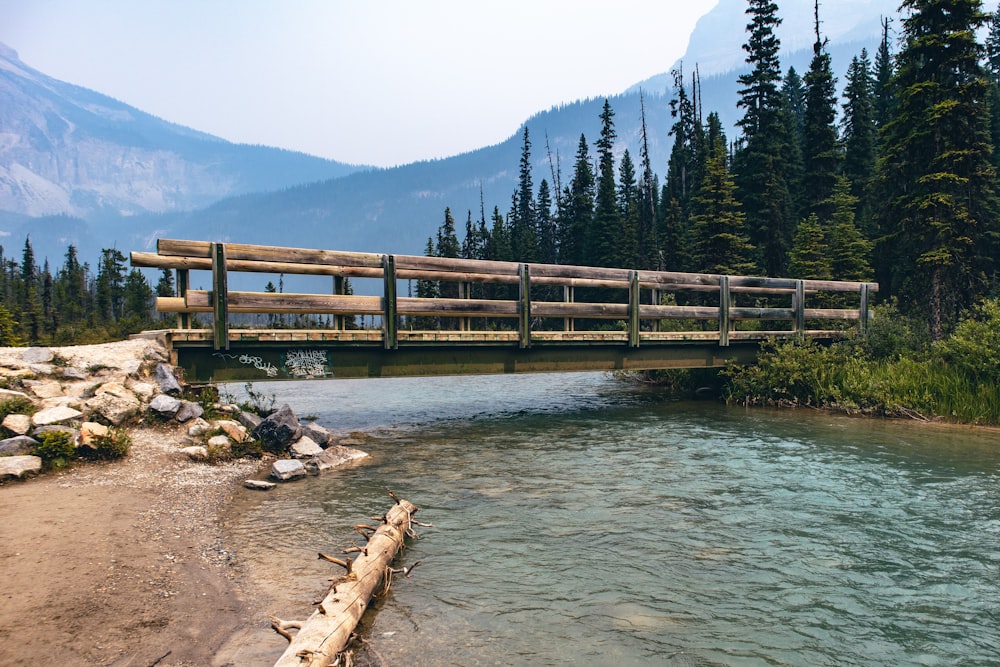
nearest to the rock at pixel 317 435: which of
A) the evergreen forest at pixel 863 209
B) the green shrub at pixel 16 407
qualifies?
the green shrub at pixel 16 407

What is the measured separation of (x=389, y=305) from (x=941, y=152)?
59.8 ft

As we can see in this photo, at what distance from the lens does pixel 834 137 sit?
3778 centimetres

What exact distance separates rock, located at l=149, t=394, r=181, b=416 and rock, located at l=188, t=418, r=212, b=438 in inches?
14.6

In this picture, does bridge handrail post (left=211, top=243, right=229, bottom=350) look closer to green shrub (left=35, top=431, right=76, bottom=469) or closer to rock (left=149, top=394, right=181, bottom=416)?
rock (left=149, top=394, right=181, bottom=416)

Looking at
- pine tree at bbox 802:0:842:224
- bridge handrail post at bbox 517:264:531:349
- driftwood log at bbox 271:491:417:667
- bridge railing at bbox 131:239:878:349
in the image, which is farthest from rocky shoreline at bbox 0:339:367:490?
pine tree at bbox 802:0:842:224

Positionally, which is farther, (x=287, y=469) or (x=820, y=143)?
(x=820, y=143)

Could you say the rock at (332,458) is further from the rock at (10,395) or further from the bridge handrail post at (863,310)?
the bridge handrail post at (863,310)

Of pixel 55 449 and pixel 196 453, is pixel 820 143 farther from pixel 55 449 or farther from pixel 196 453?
pixel 55 449

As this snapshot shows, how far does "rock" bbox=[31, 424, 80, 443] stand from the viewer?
348 inches

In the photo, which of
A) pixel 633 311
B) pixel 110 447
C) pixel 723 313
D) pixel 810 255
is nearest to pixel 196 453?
pixel 110 447

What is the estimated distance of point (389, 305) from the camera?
13203 mm

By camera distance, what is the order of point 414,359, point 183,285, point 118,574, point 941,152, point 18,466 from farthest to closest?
point 941,152
point 414,359
point 183,285
point 18,466
point 118,574

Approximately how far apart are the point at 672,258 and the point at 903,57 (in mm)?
24171

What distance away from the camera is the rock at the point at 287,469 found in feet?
32.1
